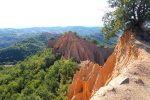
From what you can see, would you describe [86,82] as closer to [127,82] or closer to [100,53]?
[127,82]

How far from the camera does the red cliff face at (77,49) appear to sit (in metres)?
62.4

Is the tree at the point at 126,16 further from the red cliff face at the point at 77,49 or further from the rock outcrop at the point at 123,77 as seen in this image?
the red cliff face at the point at 77,49

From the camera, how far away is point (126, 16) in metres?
20.7

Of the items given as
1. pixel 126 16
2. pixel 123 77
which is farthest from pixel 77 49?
pixel 123 77

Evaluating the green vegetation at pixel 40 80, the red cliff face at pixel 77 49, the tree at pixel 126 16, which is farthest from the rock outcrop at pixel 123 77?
the red cliff face at pixel 77 49

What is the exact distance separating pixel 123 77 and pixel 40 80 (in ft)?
132

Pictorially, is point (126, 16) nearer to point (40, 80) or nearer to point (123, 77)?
point (123, 77)

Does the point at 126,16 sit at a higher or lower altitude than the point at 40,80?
higher

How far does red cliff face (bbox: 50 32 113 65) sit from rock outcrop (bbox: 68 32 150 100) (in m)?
36.9

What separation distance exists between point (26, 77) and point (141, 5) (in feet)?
128

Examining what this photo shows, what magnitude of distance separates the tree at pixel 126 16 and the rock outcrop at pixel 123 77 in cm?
103

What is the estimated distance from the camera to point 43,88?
46219 millimetres

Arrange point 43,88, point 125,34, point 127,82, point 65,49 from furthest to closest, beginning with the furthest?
point 65,49 < point 43,88 < point 125,34 < point 127,82

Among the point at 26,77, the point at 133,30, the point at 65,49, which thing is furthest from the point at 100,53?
the point at 133,30
